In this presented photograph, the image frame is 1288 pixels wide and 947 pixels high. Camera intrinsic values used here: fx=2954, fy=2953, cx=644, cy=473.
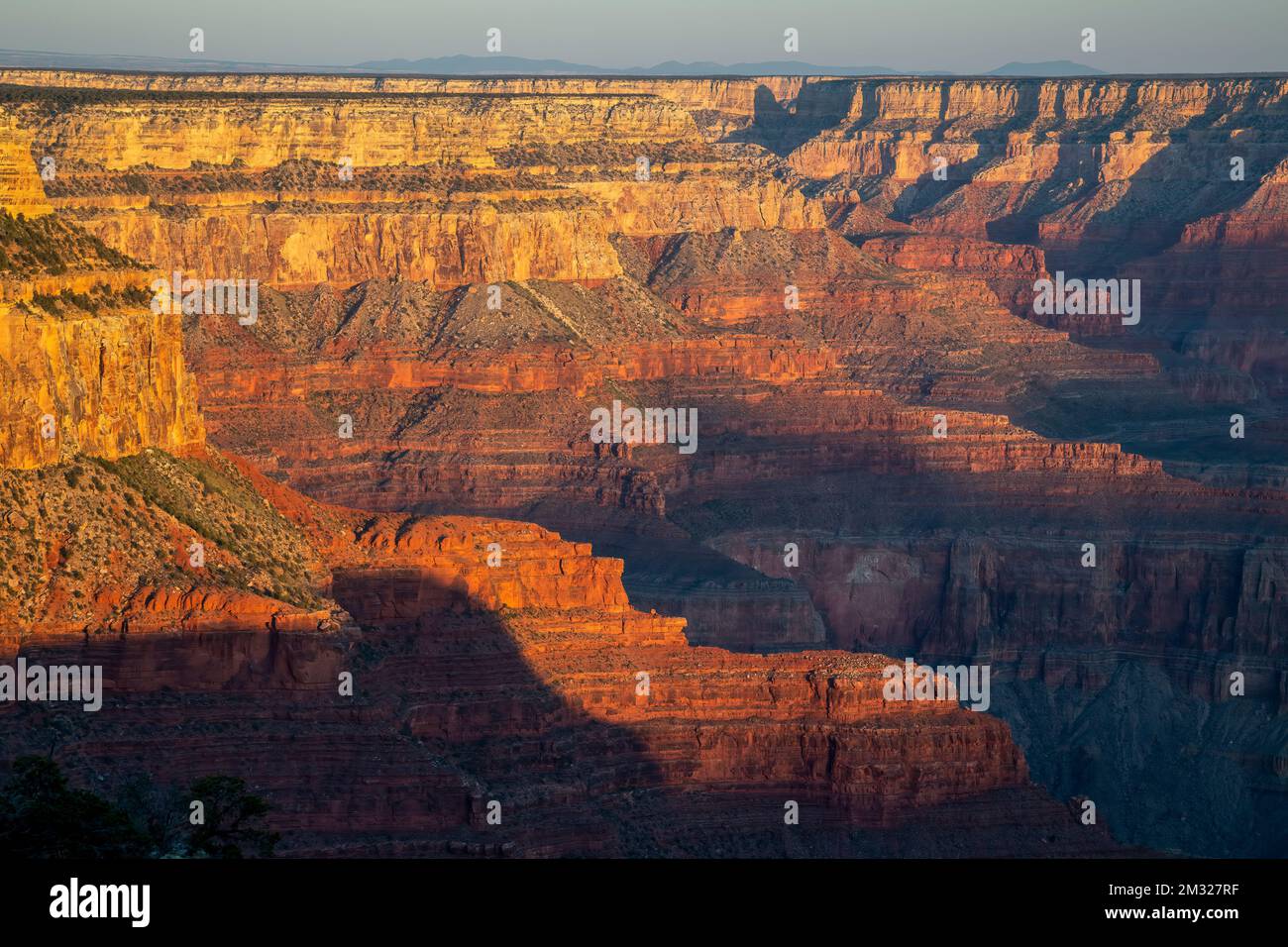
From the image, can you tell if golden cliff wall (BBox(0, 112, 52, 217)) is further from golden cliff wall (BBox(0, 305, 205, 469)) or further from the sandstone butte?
golden cliff wall (BBox(0, 305, 205, 469))

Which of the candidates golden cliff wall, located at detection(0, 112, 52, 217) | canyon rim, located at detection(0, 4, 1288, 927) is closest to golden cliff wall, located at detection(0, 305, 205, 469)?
canyon rim, located at detection(0, 4, 1288, 927)

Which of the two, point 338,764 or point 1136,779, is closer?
point 338,764

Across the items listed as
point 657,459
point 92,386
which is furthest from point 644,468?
point 92,386

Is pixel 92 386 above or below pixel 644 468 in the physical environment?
above

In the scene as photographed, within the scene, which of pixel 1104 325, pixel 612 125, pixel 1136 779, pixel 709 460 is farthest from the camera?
pixel 1104 325

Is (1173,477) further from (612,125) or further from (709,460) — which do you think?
(612,125)

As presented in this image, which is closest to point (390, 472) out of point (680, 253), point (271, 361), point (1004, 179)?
point (271, 361)

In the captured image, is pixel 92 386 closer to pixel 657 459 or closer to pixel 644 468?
pixel 644 468

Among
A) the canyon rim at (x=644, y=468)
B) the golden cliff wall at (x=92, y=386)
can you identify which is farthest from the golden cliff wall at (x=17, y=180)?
the golden cliff wall at (x=92, y=386)
